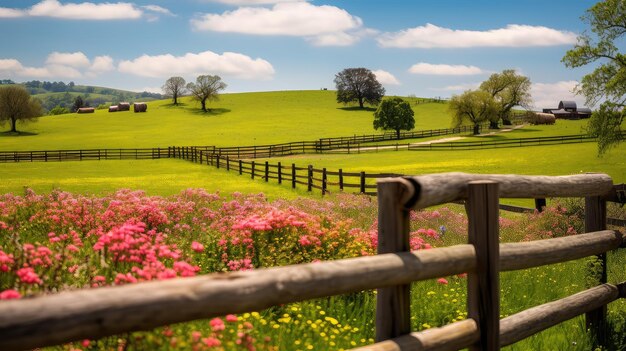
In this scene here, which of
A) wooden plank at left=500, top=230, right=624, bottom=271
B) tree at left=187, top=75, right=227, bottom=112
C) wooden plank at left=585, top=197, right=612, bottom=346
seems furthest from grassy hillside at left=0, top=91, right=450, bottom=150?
wooden plank at left=500, top=230, right=624, bottom=271

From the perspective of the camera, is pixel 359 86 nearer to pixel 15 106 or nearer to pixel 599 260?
Answer: pixel 15 106

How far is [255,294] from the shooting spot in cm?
268

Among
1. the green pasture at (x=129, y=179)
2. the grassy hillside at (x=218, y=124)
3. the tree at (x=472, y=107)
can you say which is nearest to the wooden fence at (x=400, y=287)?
the green pasture at (x=129, y=179)

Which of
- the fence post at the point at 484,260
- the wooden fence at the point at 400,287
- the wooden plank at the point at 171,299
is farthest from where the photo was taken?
the fence post at the point at 484,260

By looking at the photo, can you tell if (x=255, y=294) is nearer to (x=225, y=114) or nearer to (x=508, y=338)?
(x=508, y=338)

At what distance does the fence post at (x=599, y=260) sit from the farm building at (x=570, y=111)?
432ft

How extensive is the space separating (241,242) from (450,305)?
292 cm

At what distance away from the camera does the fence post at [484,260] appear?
4.20 m

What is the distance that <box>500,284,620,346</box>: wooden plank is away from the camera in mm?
4688

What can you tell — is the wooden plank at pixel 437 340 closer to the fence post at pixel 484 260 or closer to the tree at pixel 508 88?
the fence post at pixel 484 260

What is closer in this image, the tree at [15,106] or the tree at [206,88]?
the tree at [15,106]

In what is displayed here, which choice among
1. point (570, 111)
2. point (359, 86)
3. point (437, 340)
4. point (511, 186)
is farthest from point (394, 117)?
point (437, 340)

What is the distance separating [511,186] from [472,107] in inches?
3228

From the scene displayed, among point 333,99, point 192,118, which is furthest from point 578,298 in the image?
point 333,99
